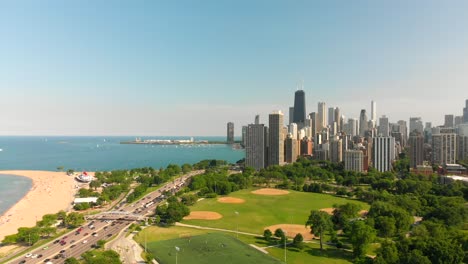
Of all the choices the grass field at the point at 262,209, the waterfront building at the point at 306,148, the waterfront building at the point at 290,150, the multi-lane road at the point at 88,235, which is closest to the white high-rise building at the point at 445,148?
the waterfront building at the point at 290,150

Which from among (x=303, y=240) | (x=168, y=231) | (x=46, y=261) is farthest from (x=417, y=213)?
(x=46, y=261)

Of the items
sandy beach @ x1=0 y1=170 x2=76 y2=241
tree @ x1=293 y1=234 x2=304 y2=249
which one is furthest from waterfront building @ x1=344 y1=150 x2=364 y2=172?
sandy beach @ x1=0 y1=170 x2=76 y2=241

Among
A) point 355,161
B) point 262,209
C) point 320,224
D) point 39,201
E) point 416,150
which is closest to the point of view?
point 320,224

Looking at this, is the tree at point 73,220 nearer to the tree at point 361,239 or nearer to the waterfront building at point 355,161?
the tree at point 361,239

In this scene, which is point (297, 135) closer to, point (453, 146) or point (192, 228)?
point (453, 146)

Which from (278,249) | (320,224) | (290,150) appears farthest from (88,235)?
(290,150)

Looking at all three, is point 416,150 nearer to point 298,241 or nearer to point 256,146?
point 256,146
